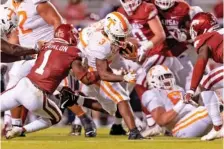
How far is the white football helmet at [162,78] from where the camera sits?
371 inches

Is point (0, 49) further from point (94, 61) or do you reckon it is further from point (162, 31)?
point (162, 31)

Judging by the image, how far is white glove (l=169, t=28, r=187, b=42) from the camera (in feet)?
32.9

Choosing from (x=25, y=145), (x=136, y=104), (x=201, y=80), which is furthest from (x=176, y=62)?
(x=25, y=145)

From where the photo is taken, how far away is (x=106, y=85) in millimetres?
8859

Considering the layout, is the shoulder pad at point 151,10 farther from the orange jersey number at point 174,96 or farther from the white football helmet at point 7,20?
the white football helmet at point 7,20

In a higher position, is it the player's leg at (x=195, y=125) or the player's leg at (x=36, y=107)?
the player's leg at (x=36, y=107)

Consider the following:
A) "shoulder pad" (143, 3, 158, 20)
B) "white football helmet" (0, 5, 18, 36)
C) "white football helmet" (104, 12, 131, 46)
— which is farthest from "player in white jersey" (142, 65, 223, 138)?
"white football helmet" (0, 5, 18, 36)

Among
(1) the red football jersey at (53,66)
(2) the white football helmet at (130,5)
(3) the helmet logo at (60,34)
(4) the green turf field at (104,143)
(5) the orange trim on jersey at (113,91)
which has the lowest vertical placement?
(4) the green turf field at (104,143)

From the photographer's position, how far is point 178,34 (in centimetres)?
1005

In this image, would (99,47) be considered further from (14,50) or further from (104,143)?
(104,143)

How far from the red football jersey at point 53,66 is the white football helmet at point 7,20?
450mm

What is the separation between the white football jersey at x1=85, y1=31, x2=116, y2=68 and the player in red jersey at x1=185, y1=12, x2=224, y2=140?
0.77m

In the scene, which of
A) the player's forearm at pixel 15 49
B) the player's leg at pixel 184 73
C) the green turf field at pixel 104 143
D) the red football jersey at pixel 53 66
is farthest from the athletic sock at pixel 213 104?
the player's leg at pixel 184 73

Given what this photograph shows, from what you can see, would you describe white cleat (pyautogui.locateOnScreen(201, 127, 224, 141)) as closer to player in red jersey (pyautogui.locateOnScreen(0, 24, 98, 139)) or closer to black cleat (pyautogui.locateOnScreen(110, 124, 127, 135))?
player in red jersey (pyautogui.locateOnScreen(0, 24, 98, 139))
